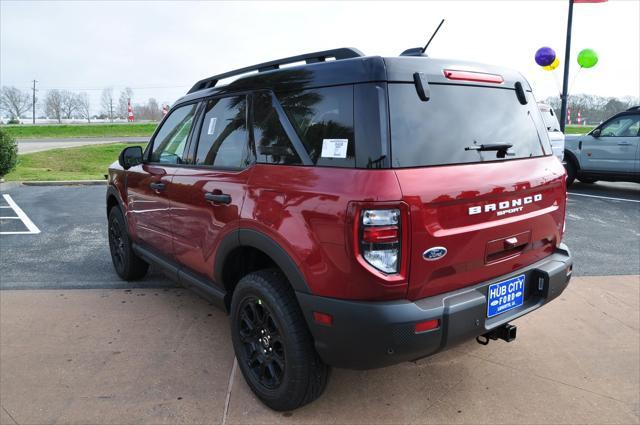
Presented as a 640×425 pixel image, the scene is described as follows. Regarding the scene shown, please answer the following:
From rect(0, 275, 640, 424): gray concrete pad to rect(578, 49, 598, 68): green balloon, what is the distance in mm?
10877

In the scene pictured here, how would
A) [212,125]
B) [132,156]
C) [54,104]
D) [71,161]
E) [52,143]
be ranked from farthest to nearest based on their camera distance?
1. [54,104]
2. [52,143]
3. [71,161]
4. [132,156]
5. [212,125]

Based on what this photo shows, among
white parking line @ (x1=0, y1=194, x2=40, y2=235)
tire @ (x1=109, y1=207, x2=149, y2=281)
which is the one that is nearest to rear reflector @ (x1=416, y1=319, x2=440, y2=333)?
tire @ (x1=109, y1=207, x2=149, y2=281)

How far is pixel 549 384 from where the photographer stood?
290 cm

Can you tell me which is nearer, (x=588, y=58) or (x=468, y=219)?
(x=468, y=219)

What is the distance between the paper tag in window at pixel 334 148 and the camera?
86.2 inches

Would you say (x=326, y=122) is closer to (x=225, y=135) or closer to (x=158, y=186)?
(x=225, y=135)

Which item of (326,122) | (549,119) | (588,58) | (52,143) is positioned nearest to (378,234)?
(326,122)

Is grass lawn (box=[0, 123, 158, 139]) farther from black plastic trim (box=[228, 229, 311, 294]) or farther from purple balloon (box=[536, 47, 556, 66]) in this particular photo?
black plastic trim (box=[228, 229, 311, 294])

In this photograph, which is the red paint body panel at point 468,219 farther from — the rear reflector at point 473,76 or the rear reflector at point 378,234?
the rear reflector at point 473,76

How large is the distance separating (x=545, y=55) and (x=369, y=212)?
1277 centimetres

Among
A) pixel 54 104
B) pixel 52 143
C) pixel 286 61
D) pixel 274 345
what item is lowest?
pixel 274 345

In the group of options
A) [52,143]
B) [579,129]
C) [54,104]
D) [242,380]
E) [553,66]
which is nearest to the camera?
[242,380]

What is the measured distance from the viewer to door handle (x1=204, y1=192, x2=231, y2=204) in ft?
9.11

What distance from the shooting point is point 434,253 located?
2148 millimetres
